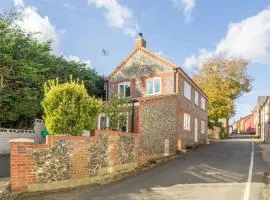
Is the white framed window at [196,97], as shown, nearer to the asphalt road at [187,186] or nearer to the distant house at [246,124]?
the asphalt road at [187,186]

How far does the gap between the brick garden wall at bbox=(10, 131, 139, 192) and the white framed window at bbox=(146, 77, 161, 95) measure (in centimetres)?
1468

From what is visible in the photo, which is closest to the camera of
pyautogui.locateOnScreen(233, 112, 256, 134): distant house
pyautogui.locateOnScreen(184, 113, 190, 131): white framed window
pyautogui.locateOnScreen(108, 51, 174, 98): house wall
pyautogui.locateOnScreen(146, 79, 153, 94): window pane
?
pyautogui.locateOnScreen(108, 51, 174, 98): house wall

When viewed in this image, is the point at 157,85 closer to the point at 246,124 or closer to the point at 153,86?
the point at 153,86

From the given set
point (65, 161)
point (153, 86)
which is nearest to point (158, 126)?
point (153, 86)

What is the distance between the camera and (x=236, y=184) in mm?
15336

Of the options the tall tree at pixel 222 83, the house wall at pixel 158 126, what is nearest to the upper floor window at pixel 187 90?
the house wall at pixel 158 126

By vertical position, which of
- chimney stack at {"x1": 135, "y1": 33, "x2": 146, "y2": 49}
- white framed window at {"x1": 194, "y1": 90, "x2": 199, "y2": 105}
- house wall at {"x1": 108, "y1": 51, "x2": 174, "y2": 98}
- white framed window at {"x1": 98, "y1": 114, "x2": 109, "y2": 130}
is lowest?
white framed window at {"x1": 98, "y1": 114, "x2": 109, "y2": 130}

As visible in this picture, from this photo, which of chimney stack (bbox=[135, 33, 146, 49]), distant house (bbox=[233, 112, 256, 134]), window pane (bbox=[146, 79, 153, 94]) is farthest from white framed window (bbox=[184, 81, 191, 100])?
distant house (bbox=[233, 112, 256, 134])

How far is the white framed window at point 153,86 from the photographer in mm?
33562

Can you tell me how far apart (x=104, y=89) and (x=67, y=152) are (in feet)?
82.1

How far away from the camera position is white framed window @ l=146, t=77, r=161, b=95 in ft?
110

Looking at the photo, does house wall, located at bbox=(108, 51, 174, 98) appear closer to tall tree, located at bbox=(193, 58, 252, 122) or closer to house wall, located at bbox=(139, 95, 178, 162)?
house wall, located at bbox=(139, 95, 178, 162)

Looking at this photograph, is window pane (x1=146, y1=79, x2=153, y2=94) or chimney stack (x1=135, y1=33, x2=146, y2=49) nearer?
window pane (x1=146, y1=79, x2=153, y2=94)

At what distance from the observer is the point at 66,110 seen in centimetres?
1552
